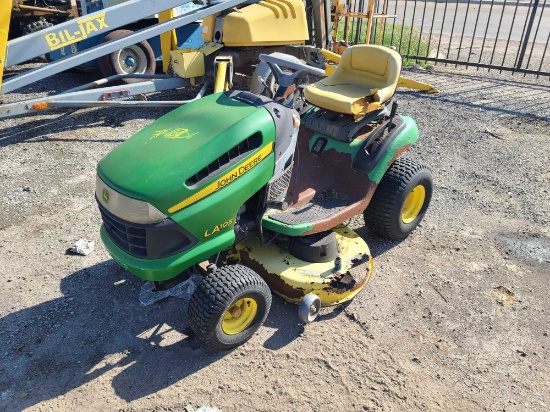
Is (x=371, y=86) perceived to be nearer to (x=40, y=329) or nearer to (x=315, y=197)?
(x=315, y=197)

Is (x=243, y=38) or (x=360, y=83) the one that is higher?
(x=360, y=83)

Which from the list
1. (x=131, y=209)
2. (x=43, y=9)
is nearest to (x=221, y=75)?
(x=131, y=209)

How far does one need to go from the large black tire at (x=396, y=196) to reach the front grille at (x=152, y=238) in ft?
4.96

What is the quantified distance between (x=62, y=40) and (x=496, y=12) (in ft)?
51.7

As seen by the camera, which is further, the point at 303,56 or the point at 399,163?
the point at 303,56

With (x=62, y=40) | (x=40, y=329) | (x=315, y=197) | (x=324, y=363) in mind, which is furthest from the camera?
(x=62, y=40)

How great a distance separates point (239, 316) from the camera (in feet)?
8.86

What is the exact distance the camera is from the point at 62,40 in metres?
4.77

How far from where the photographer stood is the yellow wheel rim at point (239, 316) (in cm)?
262

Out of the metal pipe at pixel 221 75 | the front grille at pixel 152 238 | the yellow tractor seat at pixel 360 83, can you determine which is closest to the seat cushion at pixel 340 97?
the yellow tractor seat at pixel 360 83

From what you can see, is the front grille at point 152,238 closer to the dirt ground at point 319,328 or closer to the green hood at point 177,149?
the green hood at point 177,149

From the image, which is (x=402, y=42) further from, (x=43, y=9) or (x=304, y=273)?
(x=304, y=273)

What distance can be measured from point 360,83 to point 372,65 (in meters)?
0.15

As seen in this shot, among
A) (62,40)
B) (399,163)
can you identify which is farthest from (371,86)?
(62,40)
